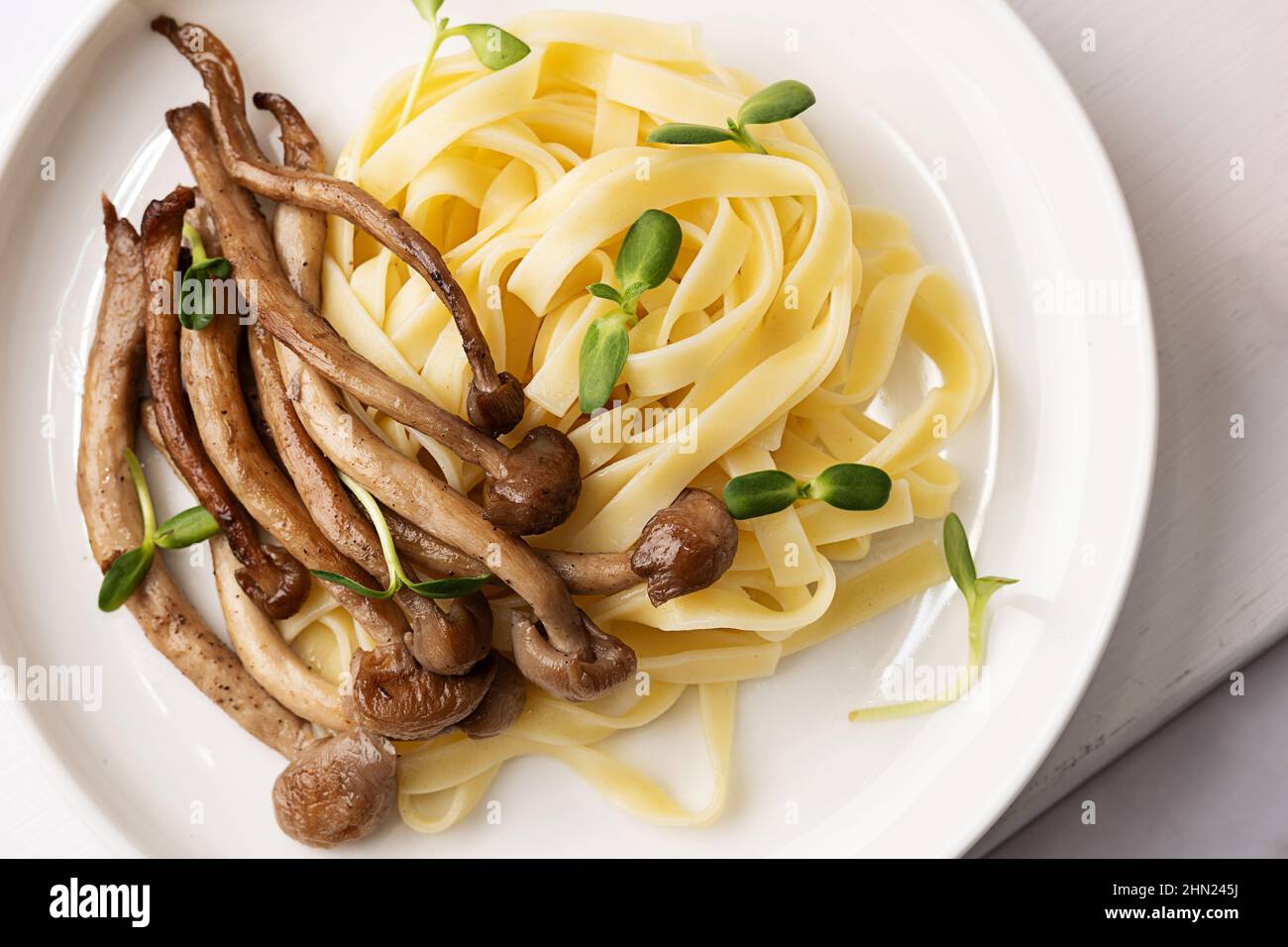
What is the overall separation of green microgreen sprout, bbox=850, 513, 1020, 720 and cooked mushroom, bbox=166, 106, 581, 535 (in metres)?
1.01

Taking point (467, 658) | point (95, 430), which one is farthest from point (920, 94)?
point (95, 430)

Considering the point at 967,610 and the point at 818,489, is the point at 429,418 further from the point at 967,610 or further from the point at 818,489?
the point at 967,610

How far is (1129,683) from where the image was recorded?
9.59ft

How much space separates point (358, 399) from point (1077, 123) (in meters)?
2.06

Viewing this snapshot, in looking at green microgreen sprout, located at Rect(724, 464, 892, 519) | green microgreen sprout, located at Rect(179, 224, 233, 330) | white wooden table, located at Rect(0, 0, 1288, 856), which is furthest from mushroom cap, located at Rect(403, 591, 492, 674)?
white wooden table, located at Rect(0, 0, 1288, 856)

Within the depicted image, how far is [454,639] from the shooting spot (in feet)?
7.98

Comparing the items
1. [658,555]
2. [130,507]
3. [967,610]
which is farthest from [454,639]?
[967,610]

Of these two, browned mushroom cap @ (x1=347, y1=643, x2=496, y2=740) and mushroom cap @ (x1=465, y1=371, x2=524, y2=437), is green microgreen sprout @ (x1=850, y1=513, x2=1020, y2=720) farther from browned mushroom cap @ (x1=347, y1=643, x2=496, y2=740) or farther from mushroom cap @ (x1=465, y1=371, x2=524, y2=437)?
mushroom cap @ (x1=465, y1=371, x2=524, y2=437)

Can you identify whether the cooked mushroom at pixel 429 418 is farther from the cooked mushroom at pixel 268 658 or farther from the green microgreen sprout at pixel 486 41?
the green microgreen sprout at pixel 486 41

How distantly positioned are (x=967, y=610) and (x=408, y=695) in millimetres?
1547

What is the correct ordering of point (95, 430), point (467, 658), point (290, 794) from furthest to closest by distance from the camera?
point (95, 430) < point (290, 794) < point (467, 658)

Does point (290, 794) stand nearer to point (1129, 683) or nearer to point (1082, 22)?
point (1129, 683)

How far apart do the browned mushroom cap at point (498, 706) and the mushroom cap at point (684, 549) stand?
50cm
